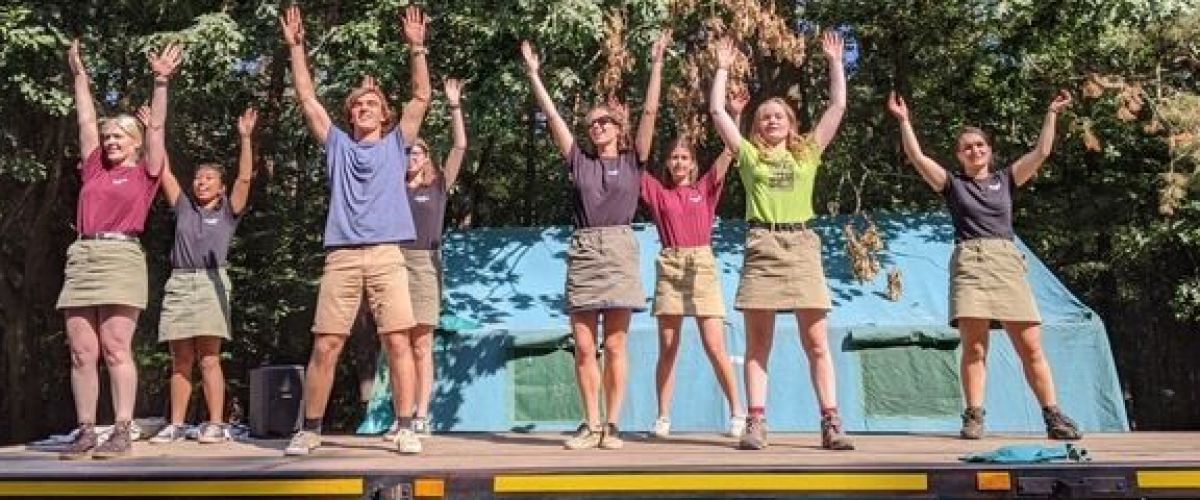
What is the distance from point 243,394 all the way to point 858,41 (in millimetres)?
11829

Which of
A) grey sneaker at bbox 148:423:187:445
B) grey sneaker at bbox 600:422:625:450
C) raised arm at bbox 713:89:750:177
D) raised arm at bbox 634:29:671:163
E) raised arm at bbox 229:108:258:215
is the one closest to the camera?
grey sneaker at bbox 600:422:625:450

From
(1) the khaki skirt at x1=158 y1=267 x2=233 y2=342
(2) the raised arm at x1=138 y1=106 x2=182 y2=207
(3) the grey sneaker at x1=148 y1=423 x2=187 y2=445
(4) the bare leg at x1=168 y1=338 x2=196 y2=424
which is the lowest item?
(3) the grey sneaker at x1=148 y1=423 x2=187 y2=445

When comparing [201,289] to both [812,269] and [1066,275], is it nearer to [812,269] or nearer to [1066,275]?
[812,269]

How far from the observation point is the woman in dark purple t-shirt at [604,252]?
15.9 ft

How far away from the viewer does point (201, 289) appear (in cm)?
591

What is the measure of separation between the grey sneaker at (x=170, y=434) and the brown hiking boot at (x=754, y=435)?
309 centimetres

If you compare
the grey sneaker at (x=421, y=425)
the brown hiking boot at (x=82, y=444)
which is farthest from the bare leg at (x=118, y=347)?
the grey sneaker at (x=421, y=425)

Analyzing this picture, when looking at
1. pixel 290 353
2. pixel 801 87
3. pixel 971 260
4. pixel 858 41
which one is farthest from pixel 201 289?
pixel 290 353

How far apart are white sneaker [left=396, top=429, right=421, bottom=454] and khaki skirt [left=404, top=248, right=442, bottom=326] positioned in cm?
157

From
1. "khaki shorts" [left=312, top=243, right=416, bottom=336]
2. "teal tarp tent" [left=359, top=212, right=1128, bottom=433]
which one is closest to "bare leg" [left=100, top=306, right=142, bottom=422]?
"khaki shorts" [left=312, top=243, right=416, bottom=336]

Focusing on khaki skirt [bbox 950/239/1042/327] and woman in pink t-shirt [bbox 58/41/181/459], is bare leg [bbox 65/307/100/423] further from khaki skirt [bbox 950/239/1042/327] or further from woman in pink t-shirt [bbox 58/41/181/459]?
khaki skirt [bbox 950/239/1042/327]

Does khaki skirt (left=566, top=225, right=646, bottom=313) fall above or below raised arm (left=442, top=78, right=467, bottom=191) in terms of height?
below

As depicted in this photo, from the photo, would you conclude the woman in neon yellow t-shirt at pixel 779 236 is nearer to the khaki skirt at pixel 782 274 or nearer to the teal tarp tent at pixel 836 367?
the khaki skirt at pixel 782 274

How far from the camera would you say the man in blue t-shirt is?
15.3 feet
